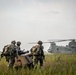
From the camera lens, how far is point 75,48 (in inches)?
1490

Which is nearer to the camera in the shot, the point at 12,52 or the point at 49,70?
the point at 49,70

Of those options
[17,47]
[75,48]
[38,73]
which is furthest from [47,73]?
[75,48]

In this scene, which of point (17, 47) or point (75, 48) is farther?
point (75, 48)

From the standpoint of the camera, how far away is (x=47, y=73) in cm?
1204

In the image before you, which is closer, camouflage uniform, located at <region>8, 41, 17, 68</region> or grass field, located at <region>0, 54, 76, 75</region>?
grass field, located at <region>0, 54, 76, 75</region>

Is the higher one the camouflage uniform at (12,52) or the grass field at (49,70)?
the camouflage uniform at (12,52)

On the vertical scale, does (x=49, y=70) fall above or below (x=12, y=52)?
below

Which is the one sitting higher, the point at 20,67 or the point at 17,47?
the point at 17,47

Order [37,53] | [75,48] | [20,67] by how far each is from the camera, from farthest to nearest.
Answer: [75,48]
[37,53]
[20,67]

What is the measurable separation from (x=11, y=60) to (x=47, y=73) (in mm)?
3293

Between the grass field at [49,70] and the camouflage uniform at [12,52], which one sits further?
the camouflage uniform at [12,52]

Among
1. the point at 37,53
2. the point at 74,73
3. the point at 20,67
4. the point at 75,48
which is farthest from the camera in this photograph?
the point at 75,48

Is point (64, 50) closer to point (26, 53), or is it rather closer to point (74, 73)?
point (26, 53)

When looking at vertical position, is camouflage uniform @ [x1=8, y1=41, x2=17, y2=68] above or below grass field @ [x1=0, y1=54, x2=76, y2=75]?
above
